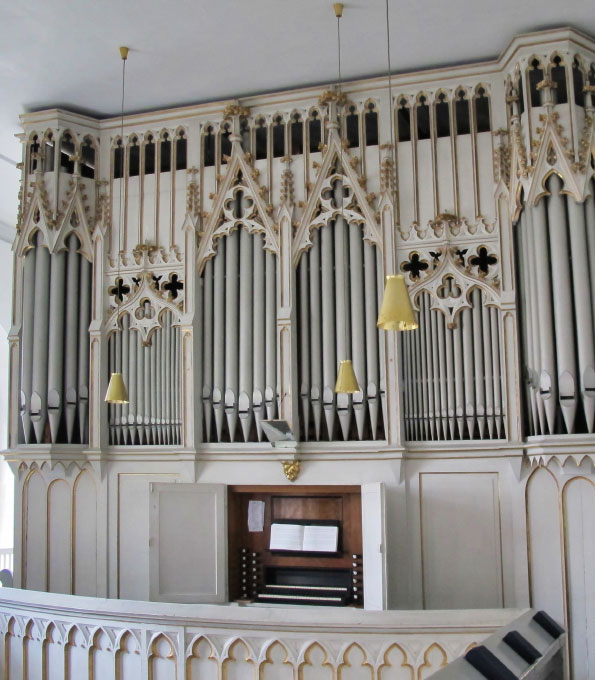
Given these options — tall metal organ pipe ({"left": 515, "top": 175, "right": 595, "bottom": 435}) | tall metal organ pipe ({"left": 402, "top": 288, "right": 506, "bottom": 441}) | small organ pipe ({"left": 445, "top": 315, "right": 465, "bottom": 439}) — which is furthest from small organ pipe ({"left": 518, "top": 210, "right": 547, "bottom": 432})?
small organ pipe ({"left": 445, "top": 315, "right": 465, "bottom": 439})

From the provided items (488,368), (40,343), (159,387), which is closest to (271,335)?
(159,387)

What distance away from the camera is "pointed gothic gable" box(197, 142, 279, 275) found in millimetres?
10711

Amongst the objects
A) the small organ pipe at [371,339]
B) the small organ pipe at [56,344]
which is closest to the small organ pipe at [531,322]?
the small organ pipe at [371,339]

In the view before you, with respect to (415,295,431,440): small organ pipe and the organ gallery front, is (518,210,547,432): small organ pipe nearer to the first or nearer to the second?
the organ gallery front

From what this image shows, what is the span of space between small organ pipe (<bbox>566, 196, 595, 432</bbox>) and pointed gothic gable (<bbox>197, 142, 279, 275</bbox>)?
3708mm

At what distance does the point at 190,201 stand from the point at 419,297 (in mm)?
3173

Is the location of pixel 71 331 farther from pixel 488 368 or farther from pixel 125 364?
pixel 488 368

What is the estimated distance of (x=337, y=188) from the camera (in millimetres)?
10453

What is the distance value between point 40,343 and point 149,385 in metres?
1.49

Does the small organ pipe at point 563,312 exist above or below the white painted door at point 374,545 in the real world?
above

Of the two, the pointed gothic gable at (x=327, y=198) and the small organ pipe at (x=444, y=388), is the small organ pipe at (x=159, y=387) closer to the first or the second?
the pointed gothic gable at (x=327, y=198)

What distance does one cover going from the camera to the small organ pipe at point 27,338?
10.7m

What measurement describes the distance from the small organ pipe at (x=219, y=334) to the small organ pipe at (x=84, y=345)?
1.77 metres

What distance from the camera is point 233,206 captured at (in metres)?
10.8
